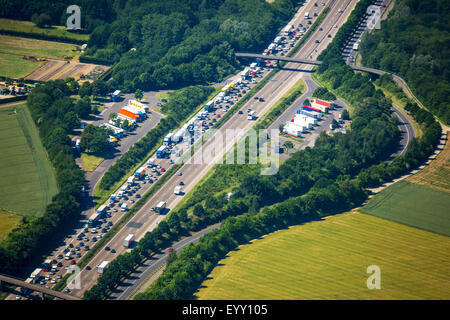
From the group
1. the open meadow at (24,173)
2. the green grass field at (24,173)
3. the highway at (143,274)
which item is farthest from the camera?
the green grass field at (24,173)

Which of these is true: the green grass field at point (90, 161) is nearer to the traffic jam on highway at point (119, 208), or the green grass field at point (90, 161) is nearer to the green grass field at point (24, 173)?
the green grass field at point (24, 173)

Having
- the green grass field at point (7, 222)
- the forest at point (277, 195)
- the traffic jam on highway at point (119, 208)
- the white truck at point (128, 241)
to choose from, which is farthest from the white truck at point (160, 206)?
the green grass field at point (7, 222)

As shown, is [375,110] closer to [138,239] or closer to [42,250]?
[138,239]

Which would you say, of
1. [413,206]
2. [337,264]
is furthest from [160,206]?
[413,206]

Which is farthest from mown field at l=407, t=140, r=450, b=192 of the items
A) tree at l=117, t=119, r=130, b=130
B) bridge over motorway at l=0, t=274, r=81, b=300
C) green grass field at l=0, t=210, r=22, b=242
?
green grass field at l=0, t=210, r=22, b=242

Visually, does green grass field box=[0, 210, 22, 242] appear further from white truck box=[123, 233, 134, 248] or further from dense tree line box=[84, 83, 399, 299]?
dense tree line box=[84, 83, 399, 299]

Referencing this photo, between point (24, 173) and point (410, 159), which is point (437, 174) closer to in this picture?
point (410, 159)
